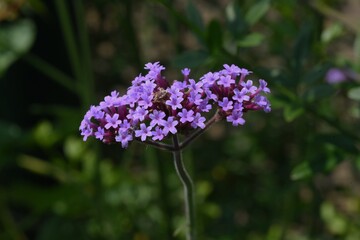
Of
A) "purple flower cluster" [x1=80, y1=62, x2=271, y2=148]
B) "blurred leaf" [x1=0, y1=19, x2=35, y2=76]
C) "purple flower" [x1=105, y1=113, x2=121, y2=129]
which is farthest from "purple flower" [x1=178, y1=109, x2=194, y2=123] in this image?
"blurred leaf" [x1=0, y1=19, x2=35, y2=76]

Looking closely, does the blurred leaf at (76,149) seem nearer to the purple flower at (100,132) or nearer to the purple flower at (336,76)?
the purple flower at (336,76)

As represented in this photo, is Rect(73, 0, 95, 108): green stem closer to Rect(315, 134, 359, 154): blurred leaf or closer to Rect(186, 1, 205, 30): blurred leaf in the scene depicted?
Rect(186, 1, 205, 30): blurred leaf

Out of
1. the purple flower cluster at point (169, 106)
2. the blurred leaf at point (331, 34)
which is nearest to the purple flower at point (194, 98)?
the purple flower cluster at point (169, 106)

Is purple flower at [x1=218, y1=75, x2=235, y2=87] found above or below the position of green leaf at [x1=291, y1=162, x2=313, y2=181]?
below

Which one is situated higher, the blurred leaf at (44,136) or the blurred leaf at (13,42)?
the blurred leaf at (13,42)

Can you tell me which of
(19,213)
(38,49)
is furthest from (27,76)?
(19,213)
